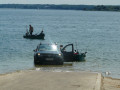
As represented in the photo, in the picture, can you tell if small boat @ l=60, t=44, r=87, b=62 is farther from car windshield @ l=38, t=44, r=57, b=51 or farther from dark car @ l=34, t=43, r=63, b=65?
dark car @ l=34, t=43, r=63, b=65

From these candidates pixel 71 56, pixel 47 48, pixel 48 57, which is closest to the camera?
pixel 48 57

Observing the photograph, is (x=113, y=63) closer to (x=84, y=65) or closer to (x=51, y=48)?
(x=84, y=65)

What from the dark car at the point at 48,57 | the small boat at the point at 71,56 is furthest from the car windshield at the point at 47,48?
the small boat at the point at 71,56

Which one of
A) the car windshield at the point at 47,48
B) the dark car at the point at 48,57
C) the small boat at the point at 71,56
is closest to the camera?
the dark car at the point at 48,57

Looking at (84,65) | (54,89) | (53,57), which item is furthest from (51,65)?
(54,89)

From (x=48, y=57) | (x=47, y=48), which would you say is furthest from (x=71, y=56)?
(x=48, y=57)

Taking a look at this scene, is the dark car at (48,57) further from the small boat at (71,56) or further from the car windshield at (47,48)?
the small boat at (71,56)

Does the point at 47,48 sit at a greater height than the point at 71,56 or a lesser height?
greater

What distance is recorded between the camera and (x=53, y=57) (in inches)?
1064

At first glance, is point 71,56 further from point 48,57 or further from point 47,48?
point 48,57

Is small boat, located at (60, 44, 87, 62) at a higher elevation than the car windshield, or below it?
below

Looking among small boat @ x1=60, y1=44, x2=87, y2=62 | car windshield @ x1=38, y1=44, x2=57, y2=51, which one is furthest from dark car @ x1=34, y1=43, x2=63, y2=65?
small boat @ x1=60, y1=44, x2=87, y2=62

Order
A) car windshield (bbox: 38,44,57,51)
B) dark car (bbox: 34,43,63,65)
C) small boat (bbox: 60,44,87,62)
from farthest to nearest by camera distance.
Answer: small boat (bbox: 60,44,87,62) < car windshield (bbox: 38,44,57,51) < dark car (bbox: 34,43,63,65)

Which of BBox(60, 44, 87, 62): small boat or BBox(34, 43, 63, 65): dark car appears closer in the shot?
BBox(34, 43, 63, 65): dark car
